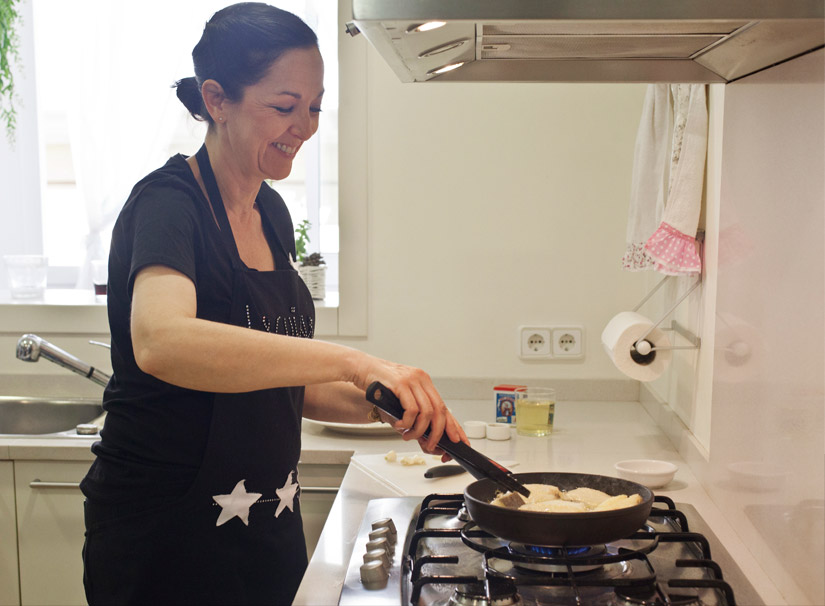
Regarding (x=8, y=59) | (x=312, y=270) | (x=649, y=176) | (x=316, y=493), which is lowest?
(x=316, y=493)

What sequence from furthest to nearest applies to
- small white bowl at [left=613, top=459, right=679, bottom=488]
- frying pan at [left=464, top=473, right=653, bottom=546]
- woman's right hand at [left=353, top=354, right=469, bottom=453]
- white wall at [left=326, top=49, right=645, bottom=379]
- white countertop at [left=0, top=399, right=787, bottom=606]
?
white wall at [left=326, top=49, right=645, bottom=379] < small white bowl at [left=613, top=459, right=679, bottom=488] < white countertop at [left=0, top=399, right=787, bottom=606] < woman's right hand at [left=353, top=354, right=469, bottom=453] < frying pan at [left=464, top=473, right=653, bottom=546]

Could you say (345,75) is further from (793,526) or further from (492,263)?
(793,526)

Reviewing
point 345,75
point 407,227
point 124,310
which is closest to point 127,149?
point 345,75

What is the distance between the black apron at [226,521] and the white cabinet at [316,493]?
0.41 metres

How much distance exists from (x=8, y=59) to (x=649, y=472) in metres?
2.18

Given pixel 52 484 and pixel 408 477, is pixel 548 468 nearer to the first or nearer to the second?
pixel 408 477

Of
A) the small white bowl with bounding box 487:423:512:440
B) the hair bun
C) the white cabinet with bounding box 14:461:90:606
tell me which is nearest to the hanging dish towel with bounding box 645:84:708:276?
the small white bowl with bounding box 487:423:512:440

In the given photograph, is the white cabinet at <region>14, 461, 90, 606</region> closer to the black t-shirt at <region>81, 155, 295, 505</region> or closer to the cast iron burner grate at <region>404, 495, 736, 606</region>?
the black t-shirt at <region>81, 155, 295, 505</region>

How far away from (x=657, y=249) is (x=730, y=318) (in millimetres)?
414

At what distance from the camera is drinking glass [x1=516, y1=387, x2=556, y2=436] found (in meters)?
1.91

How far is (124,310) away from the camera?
49.4 inches

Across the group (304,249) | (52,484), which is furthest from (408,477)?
(304,249)

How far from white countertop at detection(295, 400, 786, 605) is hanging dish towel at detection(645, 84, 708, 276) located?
41 cm

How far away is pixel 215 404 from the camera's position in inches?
49.8
